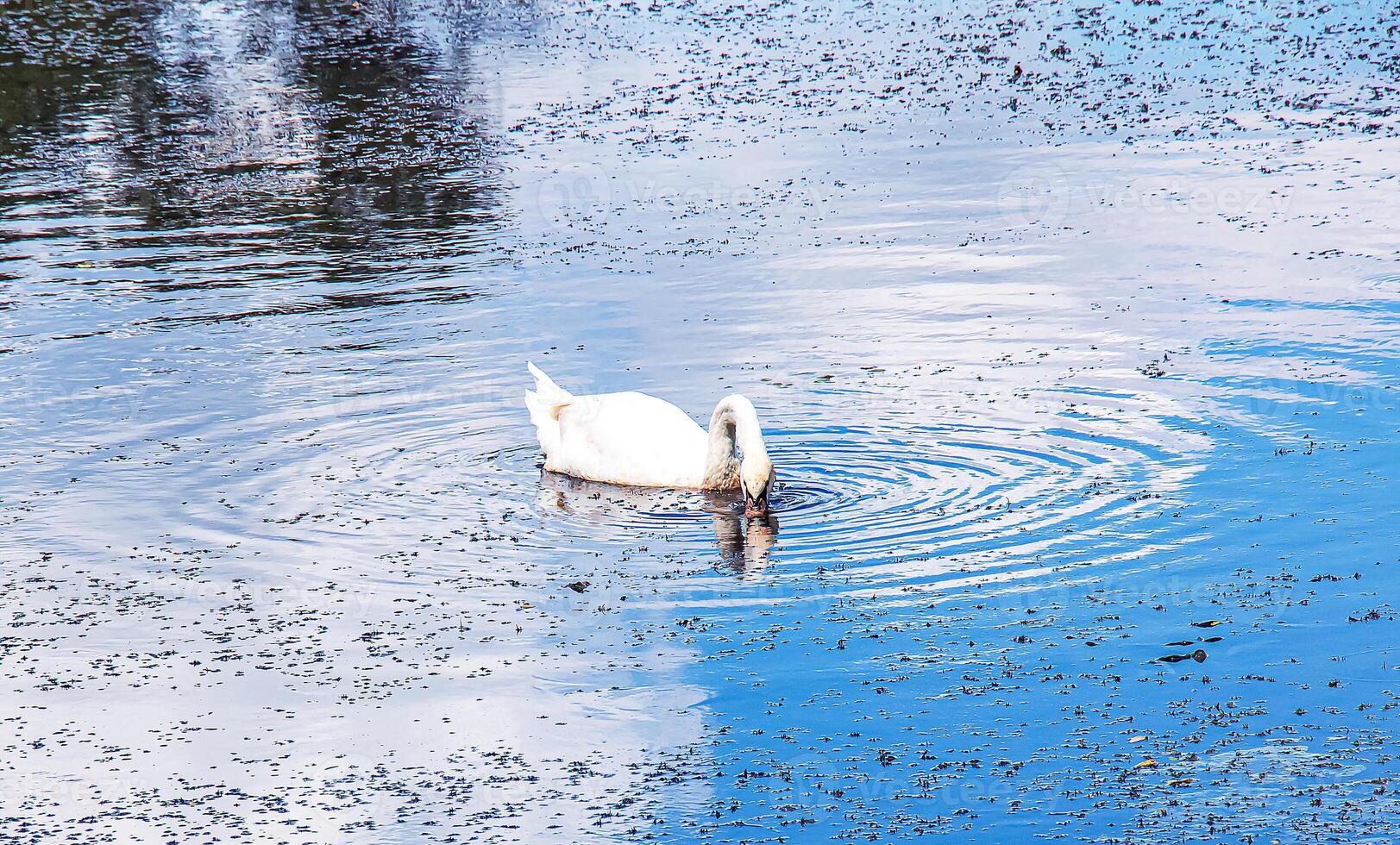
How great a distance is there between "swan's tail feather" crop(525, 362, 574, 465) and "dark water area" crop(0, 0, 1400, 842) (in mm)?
282

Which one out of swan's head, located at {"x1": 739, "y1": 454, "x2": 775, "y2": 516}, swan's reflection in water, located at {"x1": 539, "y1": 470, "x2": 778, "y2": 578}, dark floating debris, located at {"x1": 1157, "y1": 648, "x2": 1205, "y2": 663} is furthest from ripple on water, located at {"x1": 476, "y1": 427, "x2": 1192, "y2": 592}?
dark floating debris, located at {"x1": 1157, "y1": 648, "x2": 1205, "y2": 663}

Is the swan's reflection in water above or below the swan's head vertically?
below

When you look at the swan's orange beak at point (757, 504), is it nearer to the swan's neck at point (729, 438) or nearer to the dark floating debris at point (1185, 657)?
the swan's neck at point (729, 438)

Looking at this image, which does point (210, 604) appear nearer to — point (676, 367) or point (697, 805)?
point (697, 805)

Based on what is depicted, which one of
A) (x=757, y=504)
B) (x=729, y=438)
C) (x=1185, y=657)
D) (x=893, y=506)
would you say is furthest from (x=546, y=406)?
(x=1185, y=657)

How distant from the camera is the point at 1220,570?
10.6 m

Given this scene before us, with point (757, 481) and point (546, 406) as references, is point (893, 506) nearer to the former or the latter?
point (757, 481)

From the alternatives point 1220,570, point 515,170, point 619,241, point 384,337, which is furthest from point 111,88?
point 1220,570

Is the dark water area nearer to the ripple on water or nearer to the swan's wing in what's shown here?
the ripple on water

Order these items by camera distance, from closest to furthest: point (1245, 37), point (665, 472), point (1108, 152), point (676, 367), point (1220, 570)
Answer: point (1220, 570) → point (665, 472) → point (676, 367) → point (1108, 152) → point (1245, 37)

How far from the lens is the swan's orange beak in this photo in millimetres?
12219

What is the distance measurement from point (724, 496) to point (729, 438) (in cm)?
43

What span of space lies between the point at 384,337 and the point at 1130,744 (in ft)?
33.5

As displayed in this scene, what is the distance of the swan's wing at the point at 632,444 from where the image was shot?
1322 cm
